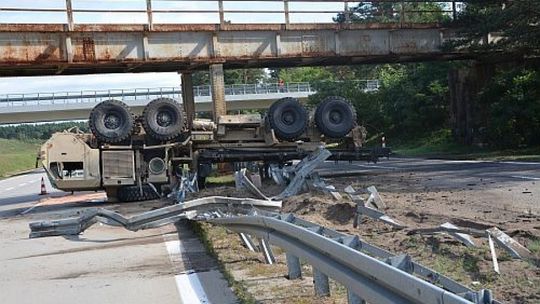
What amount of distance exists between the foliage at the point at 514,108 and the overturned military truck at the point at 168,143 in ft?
32.6

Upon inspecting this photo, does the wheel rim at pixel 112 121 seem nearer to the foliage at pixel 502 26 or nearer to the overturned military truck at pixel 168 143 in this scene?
the overturned military truck at pixel 168 143

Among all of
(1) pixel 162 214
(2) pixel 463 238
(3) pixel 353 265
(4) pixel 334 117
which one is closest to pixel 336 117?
(4) pixel 334 117

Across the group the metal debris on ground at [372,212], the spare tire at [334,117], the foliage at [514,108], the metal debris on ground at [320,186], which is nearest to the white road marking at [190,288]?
the metal debris on ground at [372,212]

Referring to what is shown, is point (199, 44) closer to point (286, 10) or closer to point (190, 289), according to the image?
point (286, 10)

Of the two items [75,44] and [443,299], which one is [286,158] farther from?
[443,299]

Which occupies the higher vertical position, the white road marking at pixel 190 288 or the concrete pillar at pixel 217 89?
the concrete pillar at pixel 217 89

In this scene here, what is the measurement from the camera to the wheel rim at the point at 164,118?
19500 mm

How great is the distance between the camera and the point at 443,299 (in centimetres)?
337

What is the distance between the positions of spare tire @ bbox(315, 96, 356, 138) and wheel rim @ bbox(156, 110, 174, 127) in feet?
14.7

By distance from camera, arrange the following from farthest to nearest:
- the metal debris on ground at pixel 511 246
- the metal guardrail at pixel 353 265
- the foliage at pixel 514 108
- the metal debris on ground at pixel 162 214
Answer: the foliage at pixel 514 108 → the metal debris on ground at pixel 162 214 → the metal debris on ground at pixel 511 246 → the metal guardrail at pixel 353 265

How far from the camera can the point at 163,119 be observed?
64.1ft

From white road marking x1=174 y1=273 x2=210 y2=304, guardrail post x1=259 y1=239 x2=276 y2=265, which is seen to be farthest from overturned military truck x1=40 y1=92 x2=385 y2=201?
white road marking x1=174 y1=273 x2=210 y2=304

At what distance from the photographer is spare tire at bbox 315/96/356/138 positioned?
2078cm

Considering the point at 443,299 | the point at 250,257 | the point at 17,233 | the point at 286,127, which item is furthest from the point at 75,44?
the point at 443,299
